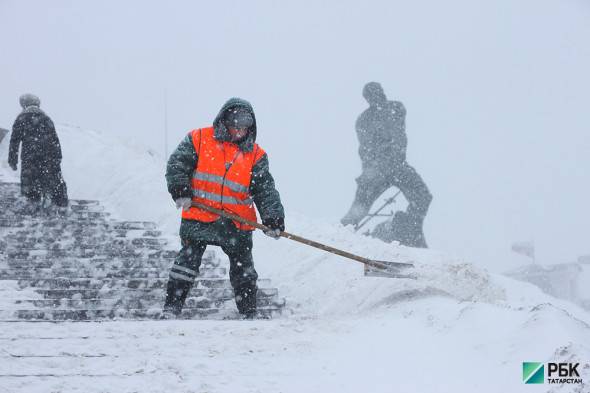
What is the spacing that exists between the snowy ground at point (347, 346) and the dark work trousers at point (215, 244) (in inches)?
20.2

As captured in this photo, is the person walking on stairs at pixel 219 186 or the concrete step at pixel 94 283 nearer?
the person walking on stairs at pixel 219 186

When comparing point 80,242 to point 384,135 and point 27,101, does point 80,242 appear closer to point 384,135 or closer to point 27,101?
point 27,101

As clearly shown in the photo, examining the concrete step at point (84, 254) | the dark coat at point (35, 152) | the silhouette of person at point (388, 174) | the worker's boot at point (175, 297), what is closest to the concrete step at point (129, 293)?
the worker's boot at point (175, 297)

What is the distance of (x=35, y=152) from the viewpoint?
27.0 feet

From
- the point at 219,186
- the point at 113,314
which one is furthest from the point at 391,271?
the point at 113,314

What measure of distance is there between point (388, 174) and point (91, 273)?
7.76 metres

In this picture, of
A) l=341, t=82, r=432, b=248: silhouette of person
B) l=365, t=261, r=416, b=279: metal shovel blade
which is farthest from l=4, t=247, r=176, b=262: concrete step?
l=341, t=82, r=432, b=248: silhouette of person

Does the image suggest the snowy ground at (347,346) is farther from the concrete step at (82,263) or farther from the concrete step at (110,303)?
the concrete step at (82,263)

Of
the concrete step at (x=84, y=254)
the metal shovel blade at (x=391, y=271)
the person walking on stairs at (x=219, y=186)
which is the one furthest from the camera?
the concrete step at (x=84, y=254)

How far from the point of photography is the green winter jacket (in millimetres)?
4344

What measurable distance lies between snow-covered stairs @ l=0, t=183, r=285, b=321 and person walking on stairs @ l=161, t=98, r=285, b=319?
0.58 m

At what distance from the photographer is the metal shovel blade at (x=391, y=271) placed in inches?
196

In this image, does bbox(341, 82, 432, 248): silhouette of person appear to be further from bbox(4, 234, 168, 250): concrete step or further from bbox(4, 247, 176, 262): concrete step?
bbox(4, 247, 176, 262): concrete step

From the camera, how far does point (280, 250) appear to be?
718cm
